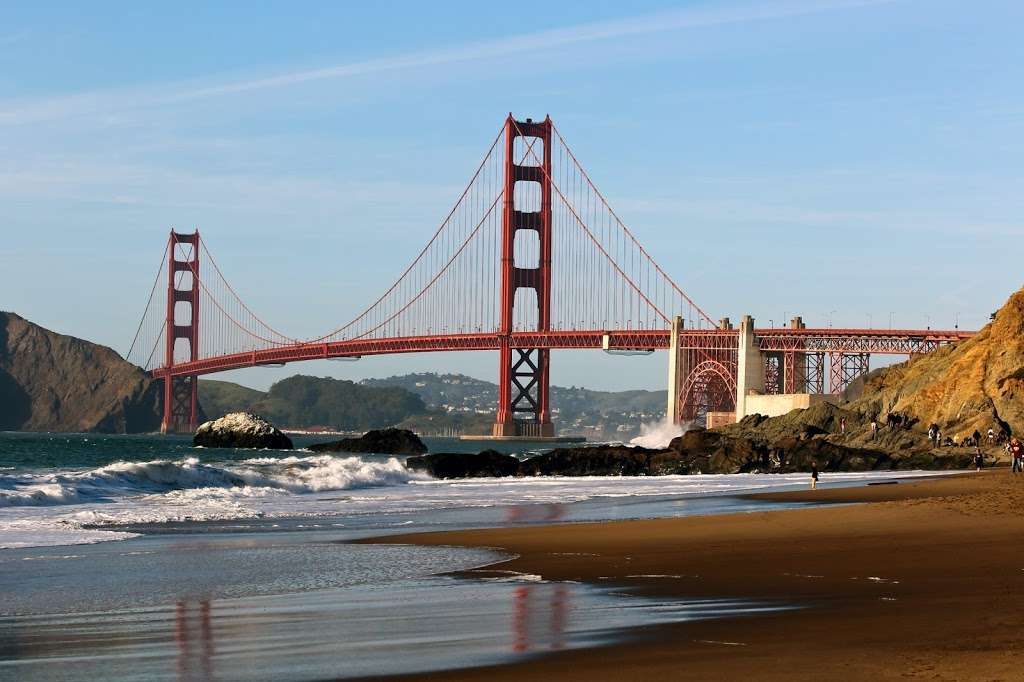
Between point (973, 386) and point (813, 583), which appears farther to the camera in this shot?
point (973, 386)

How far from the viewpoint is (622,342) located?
85.4 metres

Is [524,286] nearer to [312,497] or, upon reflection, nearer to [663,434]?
[663,434]

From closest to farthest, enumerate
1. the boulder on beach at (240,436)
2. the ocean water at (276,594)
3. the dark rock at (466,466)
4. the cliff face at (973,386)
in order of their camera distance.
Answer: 1. the ocean water at (276,594)
2. the dark rock at (466,466)
3. the cliff face at (973,386)
4. the boulder on beach at (240,436)

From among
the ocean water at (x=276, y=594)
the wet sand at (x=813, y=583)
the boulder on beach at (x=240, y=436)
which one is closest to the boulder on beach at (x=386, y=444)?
the boulder on beach at (x=240, y=436)

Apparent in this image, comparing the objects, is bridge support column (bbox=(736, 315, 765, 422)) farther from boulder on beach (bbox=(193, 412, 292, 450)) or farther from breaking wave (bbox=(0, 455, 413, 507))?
breaking wave (bbox=(0, 455, 413, 507))

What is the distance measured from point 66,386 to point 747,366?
98.7 meters

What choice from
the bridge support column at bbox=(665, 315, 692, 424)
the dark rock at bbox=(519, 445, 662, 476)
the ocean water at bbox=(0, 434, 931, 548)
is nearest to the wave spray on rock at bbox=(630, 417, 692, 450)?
the bridge support column at bbox=(665, 315, 692, 424)

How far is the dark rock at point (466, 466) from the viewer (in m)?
44.0

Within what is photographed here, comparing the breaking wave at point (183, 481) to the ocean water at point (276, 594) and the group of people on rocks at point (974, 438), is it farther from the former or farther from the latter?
the group of people on rocks at point (974, 438)

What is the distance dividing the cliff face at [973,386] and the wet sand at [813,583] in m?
23.1

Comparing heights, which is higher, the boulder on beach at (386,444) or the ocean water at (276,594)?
the boulder on beach at (386,444)

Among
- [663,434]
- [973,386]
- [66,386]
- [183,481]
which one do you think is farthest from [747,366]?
[66,386]

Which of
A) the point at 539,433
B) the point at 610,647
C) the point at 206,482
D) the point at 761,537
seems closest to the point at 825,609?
the point at 610,647

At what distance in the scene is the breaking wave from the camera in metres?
27.0
